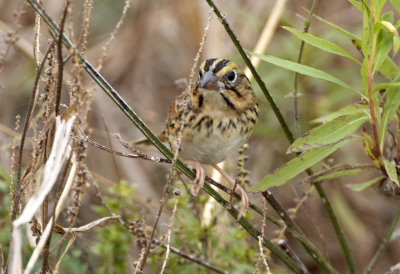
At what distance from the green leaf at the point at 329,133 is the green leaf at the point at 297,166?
5 centimetres

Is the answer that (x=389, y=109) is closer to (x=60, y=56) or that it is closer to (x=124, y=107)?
(x=124, y=107)

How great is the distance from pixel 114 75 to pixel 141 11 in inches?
17.2

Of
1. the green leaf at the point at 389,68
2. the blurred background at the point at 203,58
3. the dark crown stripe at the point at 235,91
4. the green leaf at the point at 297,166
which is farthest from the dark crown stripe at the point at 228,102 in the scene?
the blurred background at the point at 203,58

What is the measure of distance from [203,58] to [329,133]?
74.5 inches

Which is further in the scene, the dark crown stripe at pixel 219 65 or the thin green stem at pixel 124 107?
the dark crown stripe at pixel 219 65

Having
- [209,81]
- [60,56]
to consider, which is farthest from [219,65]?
[60,56]

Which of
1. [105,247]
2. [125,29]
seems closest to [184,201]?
[105,247]

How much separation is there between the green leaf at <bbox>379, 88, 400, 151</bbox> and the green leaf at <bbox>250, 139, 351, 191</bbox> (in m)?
0.10

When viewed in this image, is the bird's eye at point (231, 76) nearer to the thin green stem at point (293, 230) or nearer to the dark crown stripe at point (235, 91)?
the dark crown stripe at point (235, 91)

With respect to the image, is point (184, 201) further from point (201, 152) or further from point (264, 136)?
point (264, 136)

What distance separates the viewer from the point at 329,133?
173cm

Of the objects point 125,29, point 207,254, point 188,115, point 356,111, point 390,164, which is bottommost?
point 207,254

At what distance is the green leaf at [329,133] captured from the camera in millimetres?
1691

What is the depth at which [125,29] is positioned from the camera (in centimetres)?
405
